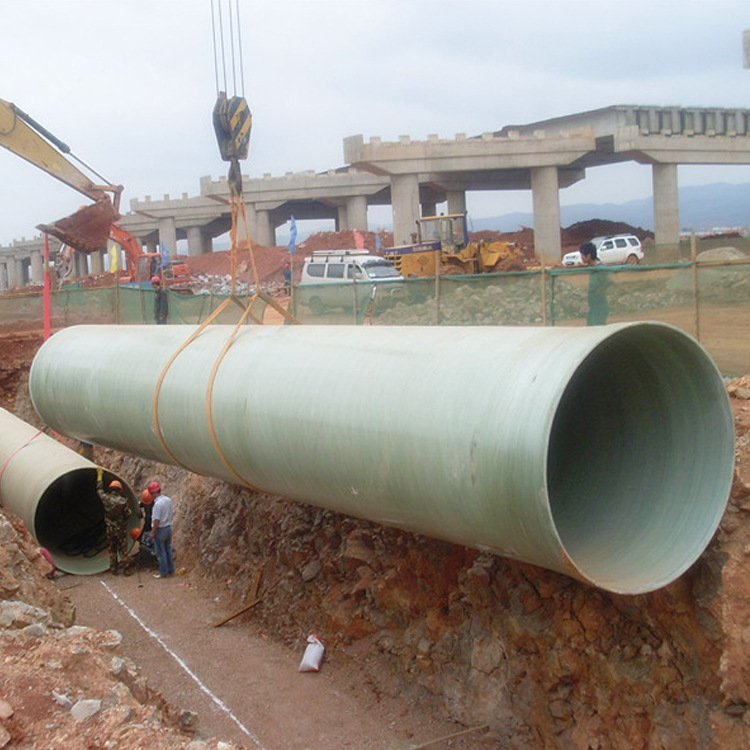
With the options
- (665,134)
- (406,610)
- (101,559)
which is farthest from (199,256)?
(406,610)

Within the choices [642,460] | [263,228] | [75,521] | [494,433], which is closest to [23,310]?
[75,521]

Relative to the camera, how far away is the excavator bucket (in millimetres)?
16266

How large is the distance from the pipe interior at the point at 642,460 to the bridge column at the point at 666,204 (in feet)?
102

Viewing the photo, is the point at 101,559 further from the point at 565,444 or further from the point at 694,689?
the point at 694,689

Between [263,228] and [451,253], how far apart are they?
88.5ft

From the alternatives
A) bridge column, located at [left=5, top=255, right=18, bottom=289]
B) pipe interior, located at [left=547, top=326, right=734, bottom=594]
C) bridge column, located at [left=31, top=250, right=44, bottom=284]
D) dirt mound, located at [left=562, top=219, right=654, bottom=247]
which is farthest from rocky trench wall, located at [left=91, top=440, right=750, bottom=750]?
bridge column, located at [left=5, top=255, right=18, bottom=289]

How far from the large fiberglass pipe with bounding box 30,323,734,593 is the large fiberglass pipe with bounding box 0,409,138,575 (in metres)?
4.09

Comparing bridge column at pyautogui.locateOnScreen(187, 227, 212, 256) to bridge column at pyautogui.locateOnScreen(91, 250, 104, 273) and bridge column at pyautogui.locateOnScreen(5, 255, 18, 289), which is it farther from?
bridge column at pyautogui.locateOnScreen(5, 255, 18, 289)

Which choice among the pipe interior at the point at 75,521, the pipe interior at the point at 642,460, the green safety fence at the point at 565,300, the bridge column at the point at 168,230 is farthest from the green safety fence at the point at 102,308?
the bridge column at the point at 168,230

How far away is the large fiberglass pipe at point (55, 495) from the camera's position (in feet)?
34.9

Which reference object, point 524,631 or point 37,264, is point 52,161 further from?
point 37,264

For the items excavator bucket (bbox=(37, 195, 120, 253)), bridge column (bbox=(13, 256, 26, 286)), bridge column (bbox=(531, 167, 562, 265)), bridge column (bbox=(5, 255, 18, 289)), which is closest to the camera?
excavator bucket (bbox=(37, 195, 120, 253))

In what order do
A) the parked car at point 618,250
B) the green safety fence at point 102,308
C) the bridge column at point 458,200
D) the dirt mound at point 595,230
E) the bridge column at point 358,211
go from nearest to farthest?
the green safety fence at point 102,308 < the parked car at point 618,250 < the bridge column at point 458,200 < the dirt mound at point 595,230 < the bridge column at point 358,211

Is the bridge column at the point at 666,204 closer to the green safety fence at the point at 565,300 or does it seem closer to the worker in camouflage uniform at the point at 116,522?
the green safety fence at the point at 565,300
